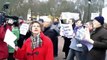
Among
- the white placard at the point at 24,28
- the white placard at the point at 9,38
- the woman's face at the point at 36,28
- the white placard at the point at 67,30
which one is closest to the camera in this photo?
the woman's face at the point at 36,28

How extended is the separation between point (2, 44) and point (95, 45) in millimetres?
1762

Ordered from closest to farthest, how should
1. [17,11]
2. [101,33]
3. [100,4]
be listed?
1. [101,33]
2. [100,4]
3. [17,11]

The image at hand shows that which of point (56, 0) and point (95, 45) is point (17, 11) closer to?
point (56, 0)

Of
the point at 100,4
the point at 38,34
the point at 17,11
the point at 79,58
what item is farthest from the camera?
the point at 17,11

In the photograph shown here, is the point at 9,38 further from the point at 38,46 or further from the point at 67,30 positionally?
the point at 67,30

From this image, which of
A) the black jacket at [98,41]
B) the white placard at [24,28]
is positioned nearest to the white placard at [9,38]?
the black jacket at [98,41]

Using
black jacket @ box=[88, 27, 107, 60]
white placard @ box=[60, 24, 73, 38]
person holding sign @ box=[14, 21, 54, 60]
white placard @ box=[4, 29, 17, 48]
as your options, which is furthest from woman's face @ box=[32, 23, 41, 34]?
white placard @ box=[60, 24, 73, 38]

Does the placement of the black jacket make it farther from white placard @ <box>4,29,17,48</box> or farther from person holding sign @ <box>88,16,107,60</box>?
white placard @ <box>4,29,17,48</box>

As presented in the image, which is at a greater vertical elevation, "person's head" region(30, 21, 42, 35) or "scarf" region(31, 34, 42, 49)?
"person's head" region(30, 21, 42, 35)

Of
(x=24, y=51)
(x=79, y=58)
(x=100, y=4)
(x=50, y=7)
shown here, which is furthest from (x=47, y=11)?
(x=24, y=51)

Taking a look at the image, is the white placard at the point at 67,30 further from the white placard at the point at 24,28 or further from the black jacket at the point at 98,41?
the black jacket at the point at 98,41

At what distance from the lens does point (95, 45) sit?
6.82m

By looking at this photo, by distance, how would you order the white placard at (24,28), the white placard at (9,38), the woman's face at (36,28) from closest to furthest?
the woman's face at (36,28), the white placard at (9,38), the white placard at (24,28)

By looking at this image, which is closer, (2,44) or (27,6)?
(2,44)
